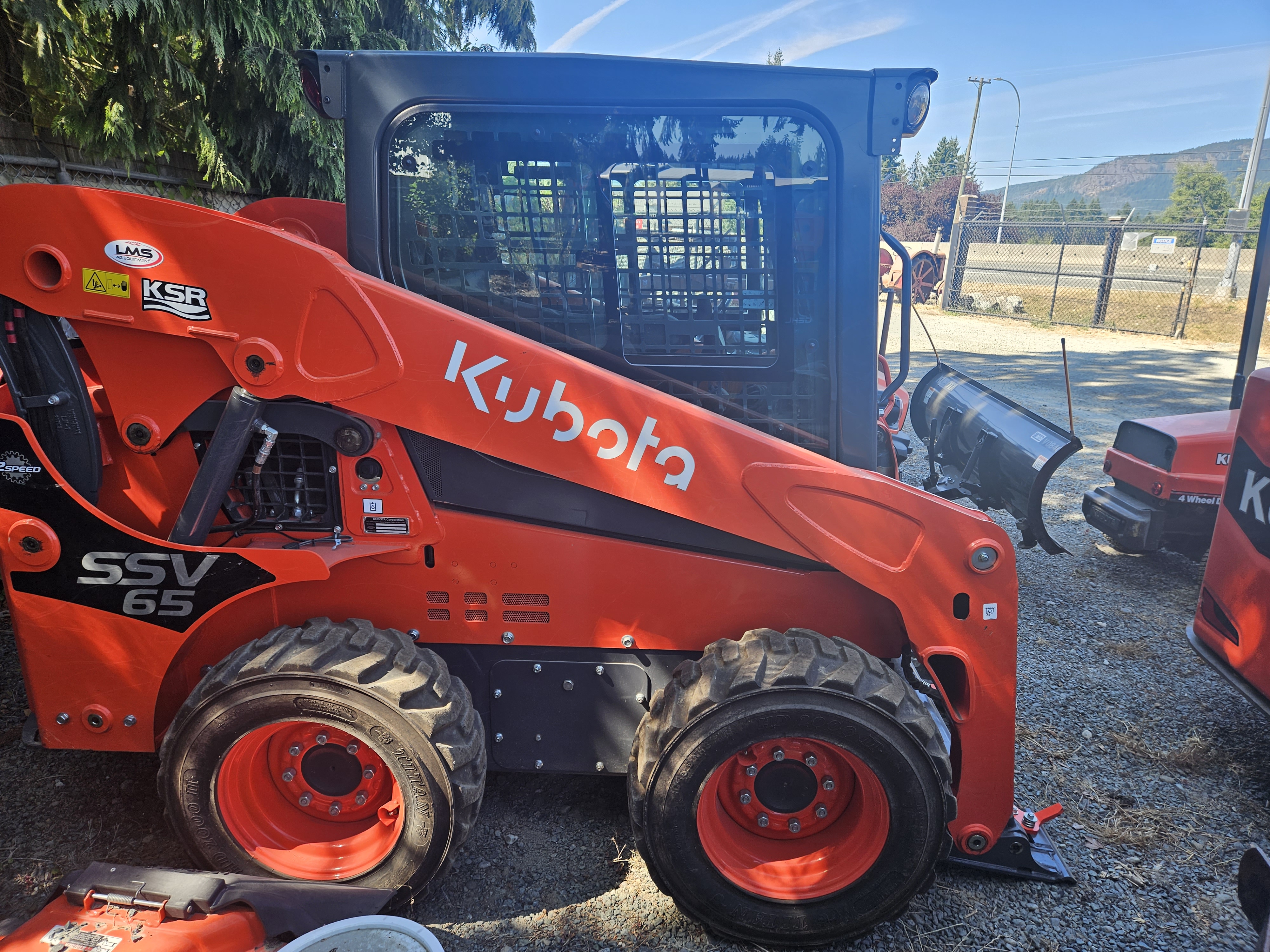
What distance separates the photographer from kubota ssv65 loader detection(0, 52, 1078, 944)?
230 cm

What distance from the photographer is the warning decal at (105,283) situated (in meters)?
2.22

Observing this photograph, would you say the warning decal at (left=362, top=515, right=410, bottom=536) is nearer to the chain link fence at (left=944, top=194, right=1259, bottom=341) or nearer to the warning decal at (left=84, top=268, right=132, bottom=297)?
the warning decal at (left=84, top=268, right=132, bottom=297)

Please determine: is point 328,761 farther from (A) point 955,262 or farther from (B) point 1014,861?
(A) point 955,262

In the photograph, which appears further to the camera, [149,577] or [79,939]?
[149,577]

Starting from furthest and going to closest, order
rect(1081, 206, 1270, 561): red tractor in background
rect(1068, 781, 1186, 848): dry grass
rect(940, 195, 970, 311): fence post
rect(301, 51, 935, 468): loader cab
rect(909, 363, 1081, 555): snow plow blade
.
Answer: rect(940, 195, 970, 311): fence post < rect(1081, 206, 1270, 561): red tractor in background < rect(909, 363, 1081, 555): snow plow blade < rect(1068, 781, 1186, 848): dry grass < rect(301, 51, 935, 468): loader cab

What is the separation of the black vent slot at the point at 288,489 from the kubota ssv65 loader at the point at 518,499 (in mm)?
10

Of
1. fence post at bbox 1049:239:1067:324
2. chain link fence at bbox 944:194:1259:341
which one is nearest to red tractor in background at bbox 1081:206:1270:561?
chain link fence at bbox 944:194:1259:341

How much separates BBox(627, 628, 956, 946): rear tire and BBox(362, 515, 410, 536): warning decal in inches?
39.0

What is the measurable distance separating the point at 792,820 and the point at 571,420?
1.51m

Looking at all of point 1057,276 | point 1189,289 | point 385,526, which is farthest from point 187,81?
point 1189,289

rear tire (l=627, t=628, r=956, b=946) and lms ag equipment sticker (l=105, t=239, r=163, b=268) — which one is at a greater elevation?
lms ag equipment sticker (l=105, t=239, r=163, b=268)

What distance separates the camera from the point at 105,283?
87.9 inches

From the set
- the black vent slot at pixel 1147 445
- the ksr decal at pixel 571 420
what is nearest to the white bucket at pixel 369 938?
the ksr decal at pixel 571 420

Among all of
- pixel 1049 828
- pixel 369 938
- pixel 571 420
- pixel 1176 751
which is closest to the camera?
pixel 369 938
